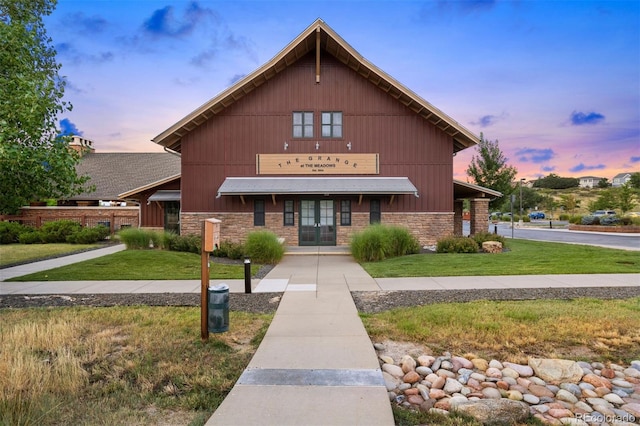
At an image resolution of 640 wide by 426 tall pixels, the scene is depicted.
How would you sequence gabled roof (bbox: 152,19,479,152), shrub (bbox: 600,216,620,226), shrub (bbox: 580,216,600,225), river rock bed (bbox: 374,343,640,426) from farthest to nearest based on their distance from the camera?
shrub (bbox: 580,216,600,225)
shrub (bbox: 600,216,620,226)
gabled roof (bbox: 152,19,479,152)
river rock bed (bbox: 374,343,640,426)

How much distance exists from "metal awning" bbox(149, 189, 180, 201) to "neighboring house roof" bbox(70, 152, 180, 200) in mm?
8170

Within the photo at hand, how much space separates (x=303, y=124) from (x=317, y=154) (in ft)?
5.50

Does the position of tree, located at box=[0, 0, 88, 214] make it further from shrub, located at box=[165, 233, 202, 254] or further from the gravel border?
shrub, located at box=[165, 233, 202, 254]

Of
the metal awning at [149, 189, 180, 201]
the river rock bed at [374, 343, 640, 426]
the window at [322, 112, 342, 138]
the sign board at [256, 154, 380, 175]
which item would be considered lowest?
the river rock bed at [374, 343, 640, 426]

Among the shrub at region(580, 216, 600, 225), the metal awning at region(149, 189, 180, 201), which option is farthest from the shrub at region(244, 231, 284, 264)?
the shrub at region(580, 216, 600, 225)

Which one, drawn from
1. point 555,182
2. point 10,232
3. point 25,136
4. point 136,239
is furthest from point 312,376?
point 555,182

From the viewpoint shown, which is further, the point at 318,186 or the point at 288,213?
the point at 288,213

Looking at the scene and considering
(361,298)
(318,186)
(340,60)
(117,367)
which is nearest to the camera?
(117,367)

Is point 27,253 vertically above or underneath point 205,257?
underneath

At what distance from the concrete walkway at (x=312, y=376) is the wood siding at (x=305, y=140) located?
40.3ft

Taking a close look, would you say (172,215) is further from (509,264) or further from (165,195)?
(509,264)

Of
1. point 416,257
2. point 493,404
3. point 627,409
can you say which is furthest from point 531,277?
point 493,404

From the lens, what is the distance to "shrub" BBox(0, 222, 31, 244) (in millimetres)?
22734

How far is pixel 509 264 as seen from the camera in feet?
41.8
